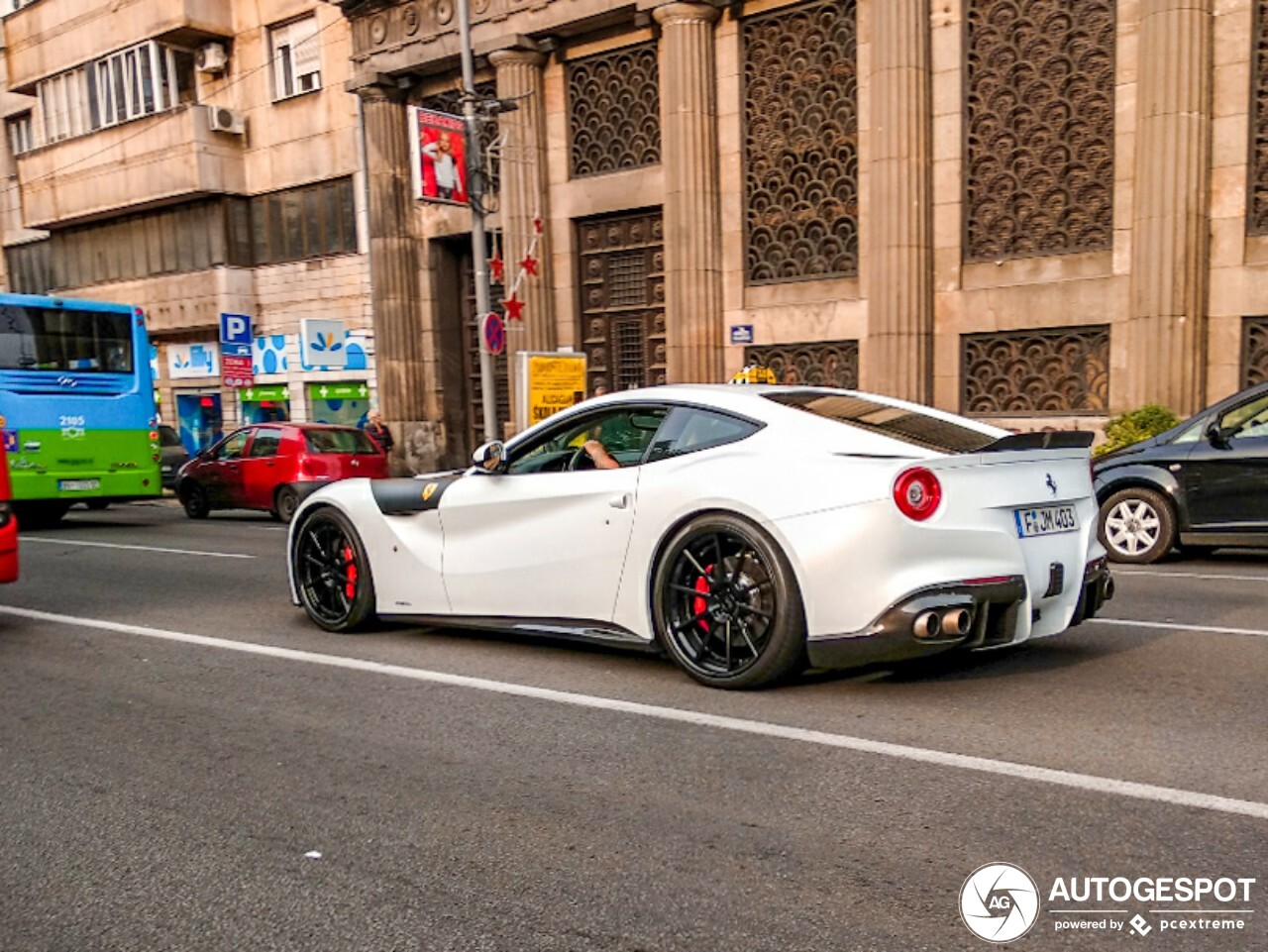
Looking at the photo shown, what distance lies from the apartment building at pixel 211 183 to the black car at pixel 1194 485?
1877cm

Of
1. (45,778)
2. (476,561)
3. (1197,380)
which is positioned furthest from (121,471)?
(1197,380)

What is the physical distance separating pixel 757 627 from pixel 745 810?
150cm

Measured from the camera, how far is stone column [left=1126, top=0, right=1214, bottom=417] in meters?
15.8

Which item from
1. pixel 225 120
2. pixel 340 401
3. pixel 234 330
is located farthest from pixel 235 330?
pixel 225 120

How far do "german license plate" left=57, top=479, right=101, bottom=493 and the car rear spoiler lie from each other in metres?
13.4

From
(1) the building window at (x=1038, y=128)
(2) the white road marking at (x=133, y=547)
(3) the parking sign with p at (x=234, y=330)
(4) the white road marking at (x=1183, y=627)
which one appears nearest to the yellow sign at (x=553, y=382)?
(1) the building window at (x=1038, y=128)

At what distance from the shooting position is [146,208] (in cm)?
2977

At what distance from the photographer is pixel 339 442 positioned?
17.3 m

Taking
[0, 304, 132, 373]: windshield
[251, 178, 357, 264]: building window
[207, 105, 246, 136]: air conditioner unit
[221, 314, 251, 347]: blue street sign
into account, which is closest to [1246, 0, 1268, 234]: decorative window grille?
[0, 304, 132, 373]: windshield

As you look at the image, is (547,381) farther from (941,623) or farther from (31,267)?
(31,267)

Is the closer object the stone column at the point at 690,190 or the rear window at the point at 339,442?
the rear window at the point at 339,442

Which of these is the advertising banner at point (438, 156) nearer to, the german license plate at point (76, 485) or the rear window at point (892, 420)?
the german license plate at point (76, 485)

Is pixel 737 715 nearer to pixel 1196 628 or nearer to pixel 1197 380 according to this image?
pixel 1196 628

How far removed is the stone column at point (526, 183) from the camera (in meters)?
22.3
